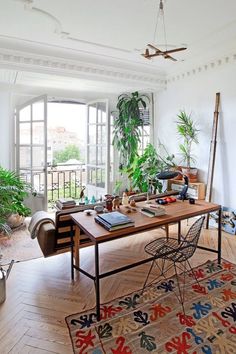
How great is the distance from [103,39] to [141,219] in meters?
2.67

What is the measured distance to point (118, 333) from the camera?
210 centimetres

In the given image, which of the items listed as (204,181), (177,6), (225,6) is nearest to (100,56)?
(177,6)

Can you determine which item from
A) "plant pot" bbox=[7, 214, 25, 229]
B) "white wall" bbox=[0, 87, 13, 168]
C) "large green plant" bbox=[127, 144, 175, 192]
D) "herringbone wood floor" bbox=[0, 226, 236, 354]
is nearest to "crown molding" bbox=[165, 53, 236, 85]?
"large green plant" bbox=[127, 144, 175, 192]

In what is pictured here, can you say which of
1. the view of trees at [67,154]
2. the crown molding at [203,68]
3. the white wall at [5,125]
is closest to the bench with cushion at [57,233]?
the white wall at [5,125]

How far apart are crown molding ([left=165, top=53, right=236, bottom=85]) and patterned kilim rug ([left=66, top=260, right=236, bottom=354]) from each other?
3326mm

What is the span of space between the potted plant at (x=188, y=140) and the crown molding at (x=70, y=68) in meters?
1.05

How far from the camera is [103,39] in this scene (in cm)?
379

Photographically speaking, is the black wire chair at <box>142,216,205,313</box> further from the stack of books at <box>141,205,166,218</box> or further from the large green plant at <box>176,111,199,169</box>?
the large green plant at <box>176,111,199,169</box>

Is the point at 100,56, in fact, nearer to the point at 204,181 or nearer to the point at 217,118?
the point at 217,118

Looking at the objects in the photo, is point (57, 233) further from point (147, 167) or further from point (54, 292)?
point (147, 167)

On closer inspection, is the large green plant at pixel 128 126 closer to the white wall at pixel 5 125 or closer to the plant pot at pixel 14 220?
the white wall at pixel 5 125

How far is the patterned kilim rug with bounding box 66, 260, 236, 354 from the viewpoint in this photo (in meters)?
1.97

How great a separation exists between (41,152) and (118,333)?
12.8 feet

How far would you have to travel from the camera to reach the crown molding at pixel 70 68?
154 inches
